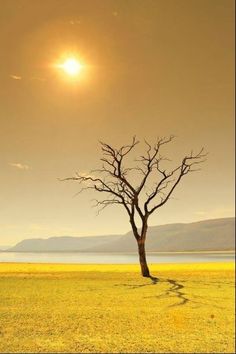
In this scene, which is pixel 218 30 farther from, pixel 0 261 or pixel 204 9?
pixel 0 261

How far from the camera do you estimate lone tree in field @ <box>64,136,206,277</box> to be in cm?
668

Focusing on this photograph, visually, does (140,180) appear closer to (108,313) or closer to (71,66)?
(71,66)

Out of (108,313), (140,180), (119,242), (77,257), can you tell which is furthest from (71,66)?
(77,257)

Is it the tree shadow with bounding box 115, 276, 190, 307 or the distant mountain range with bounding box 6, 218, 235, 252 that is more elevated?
the distant mountain range with bounding box 6, 218, 235, 252

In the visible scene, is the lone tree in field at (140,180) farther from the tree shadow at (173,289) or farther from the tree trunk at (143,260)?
the tree shadow at (173,289)

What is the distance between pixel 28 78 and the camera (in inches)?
209

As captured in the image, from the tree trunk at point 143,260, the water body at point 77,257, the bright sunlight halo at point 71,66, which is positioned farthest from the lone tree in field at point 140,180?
the bright sunlight halo at point 71,66

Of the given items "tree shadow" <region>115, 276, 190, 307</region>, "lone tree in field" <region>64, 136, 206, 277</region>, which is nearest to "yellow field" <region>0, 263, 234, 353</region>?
"tree shadow" <region>115, 276, 190, 307</region>

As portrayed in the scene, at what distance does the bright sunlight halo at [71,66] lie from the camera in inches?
223

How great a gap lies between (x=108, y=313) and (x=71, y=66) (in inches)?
129

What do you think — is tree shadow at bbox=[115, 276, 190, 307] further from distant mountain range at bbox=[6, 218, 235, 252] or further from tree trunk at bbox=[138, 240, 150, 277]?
distant mountain range at bbox=[6, 218, 235, 252]

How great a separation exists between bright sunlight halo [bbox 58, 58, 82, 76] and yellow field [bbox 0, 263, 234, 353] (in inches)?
107

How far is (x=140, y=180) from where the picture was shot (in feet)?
24.5

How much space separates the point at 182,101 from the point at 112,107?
55.4 inches
